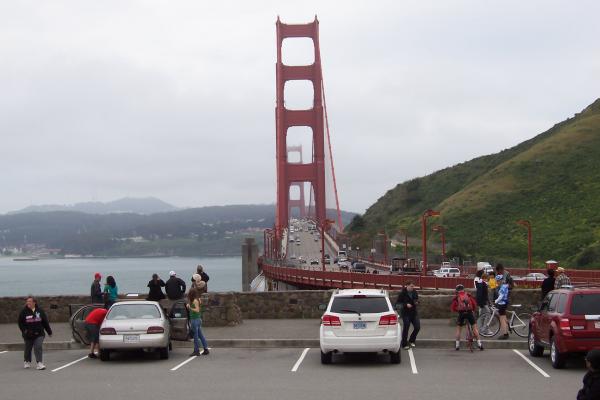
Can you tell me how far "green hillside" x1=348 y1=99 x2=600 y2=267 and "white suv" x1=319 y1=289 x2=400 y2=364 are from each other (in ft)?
181

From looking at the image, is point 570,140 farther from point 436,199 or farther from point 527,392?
point 527,392

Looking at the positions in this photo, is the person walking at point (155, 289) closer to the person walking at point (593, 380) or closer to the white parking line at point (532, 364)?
the white parking line at point (532, 364)

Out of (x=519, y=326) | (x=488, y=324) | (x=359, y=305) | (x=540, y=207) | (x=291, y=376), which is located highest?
(x=540, y=207)

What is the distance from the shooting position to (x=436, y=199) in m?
141

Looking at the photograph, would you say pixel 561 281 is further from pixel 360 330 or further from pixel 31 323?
pixel 31 323

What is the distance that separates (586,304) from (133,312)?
782cm

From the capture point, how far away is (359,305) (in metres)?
15.5

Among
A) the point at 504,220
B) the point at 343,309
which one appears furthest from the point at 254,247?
the point at 343,309

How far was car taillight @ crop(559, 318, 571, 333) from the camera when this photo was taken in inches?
560

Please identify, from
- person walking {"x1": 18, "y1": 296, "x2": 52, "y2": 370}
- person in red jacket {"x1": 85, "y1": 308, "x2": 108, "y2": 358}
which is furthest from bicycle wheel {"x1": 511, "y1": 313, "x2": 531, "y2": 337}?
person walking {"x1": 18, "y1": 296, "x2": 52, "y2": 370}

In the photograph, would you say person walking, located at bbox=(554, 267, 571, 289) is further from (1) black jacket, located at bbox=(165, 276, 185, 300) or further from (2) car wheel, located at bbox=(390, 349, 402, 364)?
(1) black jacket, located at bbox=(165, 276, 185, 300)

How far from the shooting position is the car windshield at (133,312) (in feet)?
54.1

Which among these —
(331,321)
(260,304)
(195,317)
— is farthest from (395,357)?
(260,304)

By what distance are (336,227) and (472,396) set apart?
138 meters
